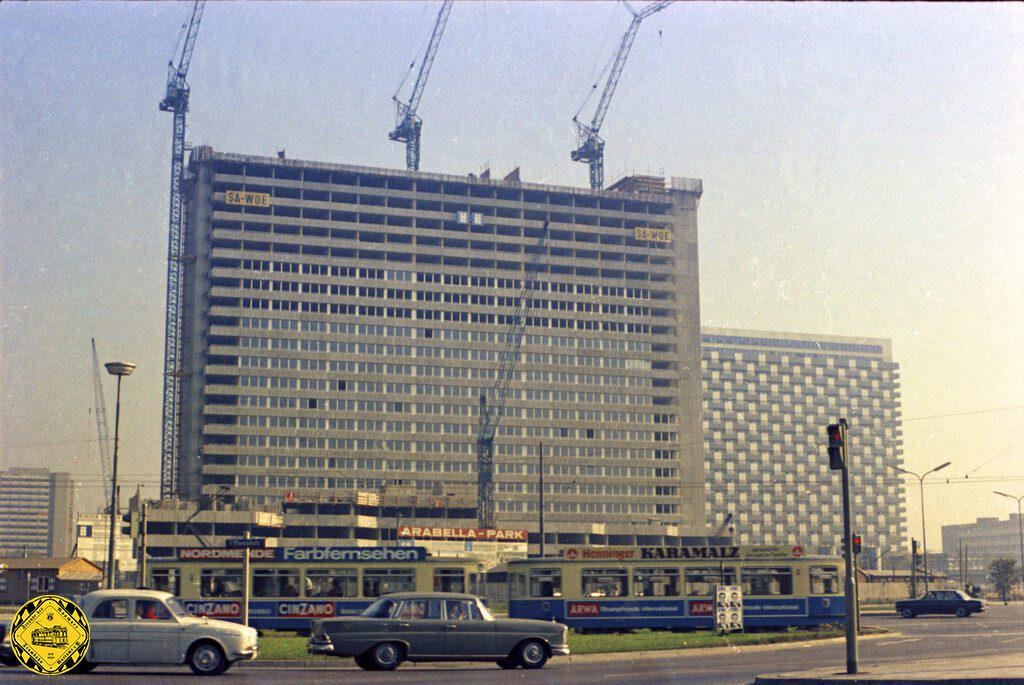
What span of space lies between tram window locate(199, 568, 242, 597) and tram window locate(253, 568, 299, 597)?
67cm

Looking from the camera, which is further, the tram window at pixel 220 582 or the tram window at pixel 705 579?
the tram window at pixel 705 579

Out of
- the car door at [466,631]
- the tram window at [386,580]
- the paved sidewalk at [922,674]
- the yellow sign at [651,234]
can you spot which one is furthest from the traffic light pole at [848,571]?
the yellow sign at [651,234]

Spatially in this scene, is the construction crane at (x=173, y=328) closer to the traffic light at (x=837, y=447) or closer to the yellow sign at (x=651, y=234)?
the yellow sign at (x=651, y=234)

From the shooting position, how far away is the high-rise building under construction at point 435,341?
168 m

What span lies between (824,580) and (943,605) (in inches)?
811

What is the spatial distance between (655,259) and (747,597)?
147 m

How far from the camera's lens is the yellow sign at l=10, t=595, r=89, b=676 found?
12.6 m

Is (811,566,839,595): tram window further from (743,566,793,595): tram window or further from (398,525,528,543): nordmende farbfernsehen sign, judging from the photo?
(398,525,528,543): nordmende farbfernsehen sign

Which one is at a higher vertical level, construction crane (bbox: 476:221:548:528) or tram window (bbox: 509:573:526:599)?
construction crane (bbox: 476:221:548:528)

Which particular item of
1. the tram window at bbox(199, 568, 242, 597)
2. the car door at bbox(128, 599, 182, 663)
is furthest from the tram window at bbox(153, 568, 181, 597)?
the car door at bbox(128, 599, 182, 663)

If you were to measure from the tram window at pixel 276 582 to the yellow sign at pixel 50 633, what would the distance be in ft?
104

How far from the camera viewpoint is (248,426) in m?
166

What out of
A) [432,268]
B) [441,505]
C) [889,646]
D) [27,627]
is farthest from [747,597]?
[432,268]

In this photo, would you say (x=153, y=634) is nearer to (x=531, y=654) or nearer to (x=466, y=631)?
(x=466, y=631)
